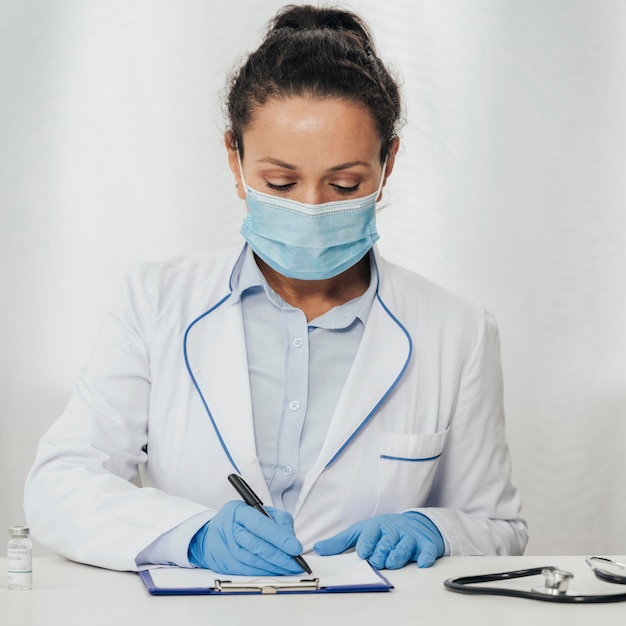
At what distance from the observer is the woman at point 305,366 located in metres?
1.58

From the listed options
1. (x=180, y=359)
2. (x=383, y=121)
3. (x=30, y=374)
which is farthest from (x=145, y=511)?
(x=30, y=374)

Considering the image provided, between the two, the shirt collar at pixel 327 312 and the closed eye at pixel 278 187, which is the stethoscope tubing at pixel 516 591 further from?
the closed eye at pixel 278 187

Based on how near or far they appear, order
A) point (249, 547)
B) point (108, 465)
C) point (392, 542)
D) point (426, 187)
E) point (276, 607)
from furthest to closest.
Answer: point (426, 187), point (108, 465), point (392, 542), point (249, 547), point (276, 607)

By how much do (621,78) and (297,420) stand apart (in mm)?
1478

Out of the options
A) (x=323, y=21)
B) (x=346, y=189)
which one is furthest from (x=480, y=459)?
(x=323, y=21)

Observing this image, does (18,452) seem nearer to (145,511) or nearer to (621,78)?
(145,511)

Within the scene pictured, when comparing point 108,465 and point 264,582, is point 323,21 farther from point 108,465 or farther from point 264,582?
point 264,582

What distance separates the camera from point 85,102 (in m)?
2.52

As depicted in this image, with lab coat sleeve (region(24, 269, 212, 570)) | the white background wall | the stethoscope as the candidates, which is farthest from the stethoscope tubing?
the white background wall

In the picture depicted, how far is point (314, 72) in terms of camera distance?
5.34ft

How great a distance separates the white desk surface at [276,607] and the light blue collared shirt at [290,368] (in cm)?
40

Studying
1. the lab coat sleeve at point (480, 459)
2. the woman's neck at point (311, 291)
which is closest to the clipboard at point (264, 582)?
the lab coat sleeve at point (480, 459)

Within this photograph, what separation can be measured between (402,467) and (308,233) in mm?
403

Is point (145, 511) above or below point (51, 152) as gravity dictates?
A: below
